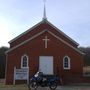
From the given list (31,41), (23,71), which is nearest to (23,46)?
(31,41)

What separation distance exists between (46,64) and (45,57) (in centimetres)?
77

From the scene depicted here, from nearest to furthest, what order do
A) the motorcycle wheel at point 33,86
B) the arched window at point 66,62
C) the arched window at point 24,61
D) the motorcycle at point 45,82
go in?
the motorcycle at point 45,82 → the motorcycle wheel at point 33,86 → the arched window at point 24,61 → the arched window at point 66,62

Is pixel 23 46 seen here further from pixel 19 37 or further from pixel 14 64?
pixel 19 37

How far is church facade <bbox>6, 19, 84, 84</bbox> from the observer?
3053 centimetres

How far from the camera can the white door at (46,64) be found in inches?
1219

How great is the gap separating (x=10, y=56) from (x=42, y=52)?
11.4 ft

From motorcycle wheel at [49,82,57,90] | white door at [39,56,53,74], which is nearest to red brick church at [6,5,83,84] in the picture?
white door at [39,56,53,74]

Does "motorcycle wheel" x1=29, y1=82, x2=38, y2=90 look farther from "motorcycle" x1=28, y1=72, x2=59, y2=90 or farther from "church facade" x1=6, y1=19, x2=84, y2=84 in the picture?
"church facade" x1=6, y1=19, x2=84, y2=84

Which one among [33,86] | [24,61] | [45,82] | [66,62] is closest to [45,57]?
[24,61]

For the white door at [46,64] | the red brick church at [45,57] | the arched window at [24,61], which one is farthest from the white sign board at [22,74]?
the white door at [46,64]

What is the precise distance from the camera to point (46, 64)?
31.1 metres

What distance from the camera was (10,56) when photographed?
100ft

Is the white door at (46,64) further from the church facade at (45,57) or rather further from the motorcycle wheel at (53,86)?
the motorcycle wheel at (53,86)

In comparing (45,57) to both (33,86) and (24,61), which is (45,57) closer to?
(24,61)
